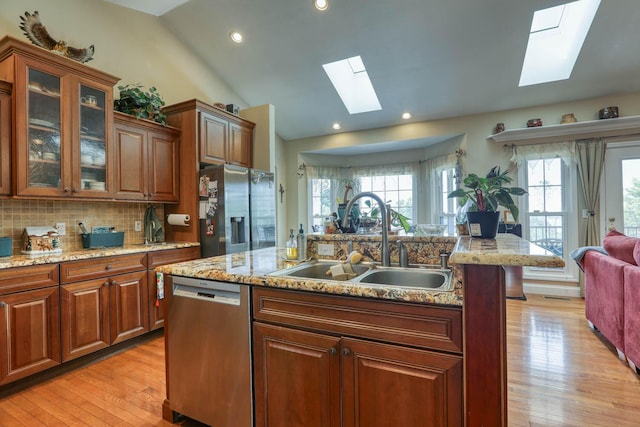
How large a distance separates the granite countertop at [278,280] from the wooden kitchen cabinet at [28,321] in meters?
1.22

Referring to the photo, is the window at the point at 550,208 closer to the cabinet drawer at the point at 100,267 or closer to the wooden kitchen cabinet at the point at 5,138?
the cabinet drawer at the point at 100,267

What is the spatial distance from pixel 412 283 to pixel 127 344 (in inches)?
105

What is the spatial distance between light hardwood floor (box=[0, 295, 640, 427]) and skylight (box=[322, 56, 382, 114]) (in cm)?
372

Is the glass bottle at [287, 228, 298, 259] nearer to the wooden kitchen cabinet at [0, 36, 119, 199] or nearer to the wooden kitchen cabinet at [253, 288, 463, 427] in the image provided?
the wooden kitchen cabinet at [253, 288, 463, 427]

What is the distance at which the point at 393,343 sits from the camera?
1159mm

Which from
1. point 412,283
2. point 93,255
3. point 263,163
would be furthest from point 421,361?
point 263,163

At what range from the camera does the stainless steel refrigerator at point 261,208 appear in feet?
12.2

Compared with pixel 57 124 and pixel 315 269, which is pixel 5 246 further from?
pixel 315 269

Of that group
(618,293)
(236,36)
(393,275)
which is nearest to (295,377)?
(393,275)

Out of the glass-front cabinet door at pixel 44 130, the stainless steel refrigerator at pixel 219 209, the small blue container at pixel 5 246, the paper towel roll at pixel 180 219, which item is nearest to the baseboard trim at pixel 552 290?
the stainless steel refrigerator at pixel 219 209

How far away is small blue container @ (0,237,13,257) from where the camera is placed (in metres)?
2.25

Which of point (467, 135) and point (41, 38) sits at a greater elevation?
point (41, 38)

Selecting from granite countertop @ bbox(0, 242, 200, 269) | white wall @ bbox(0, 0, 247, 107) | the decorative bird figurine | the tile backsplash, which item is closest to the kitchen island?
granite countertop @ bbox(0, 242, 200, 269)

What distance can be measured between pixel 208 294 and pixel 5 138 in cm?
205
